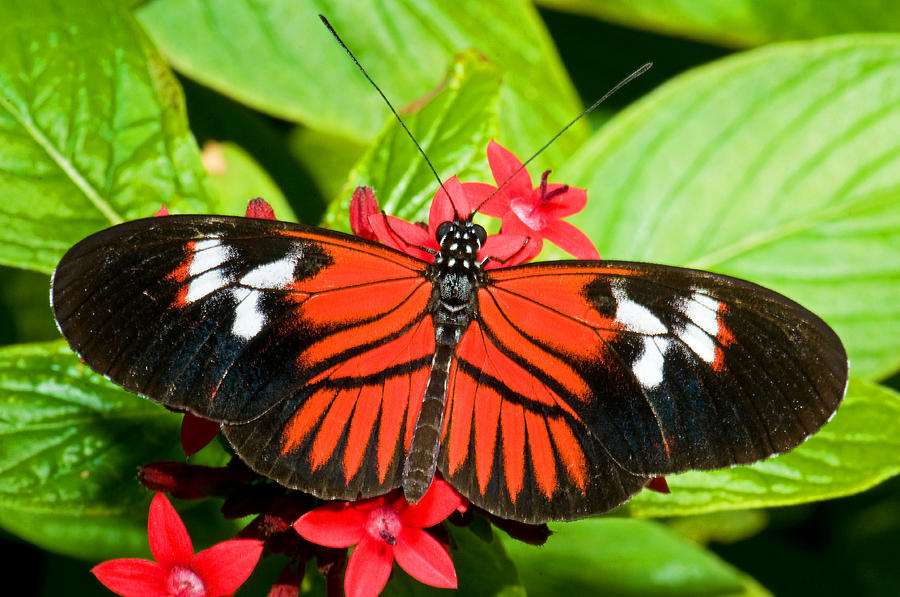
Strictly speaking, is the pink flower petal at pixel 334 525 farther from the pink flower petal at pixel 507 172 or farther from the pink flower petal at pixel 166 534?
the pink flower petal at pixel 507 172

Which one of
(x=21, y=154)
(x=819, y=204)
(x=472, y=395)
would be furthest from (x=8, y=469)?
(x=819, y=204)

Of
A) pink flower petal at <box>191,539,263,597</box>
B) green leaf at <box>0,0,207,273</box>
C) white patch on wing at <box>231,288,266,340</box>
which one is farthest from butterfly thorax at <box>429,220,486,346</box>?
green leaf at <box>0,0,207,273</box>

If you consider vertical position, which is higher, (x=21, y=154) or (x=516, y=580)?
(x=21, y=154)

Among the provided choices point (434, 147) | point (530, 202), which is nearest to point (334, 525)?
point (530, 202)

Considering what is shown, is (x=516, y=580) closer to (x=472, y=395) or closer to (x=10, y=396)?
(x=472, y=395)

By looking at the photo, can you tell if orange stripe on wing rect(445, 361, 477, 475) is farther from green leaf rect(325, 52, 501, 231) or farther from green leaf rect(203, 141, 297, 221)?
green leaf rect(203, 141, 297, 221)

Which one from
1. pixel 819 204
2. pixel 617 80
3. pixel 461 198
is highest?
pixel 617 80
